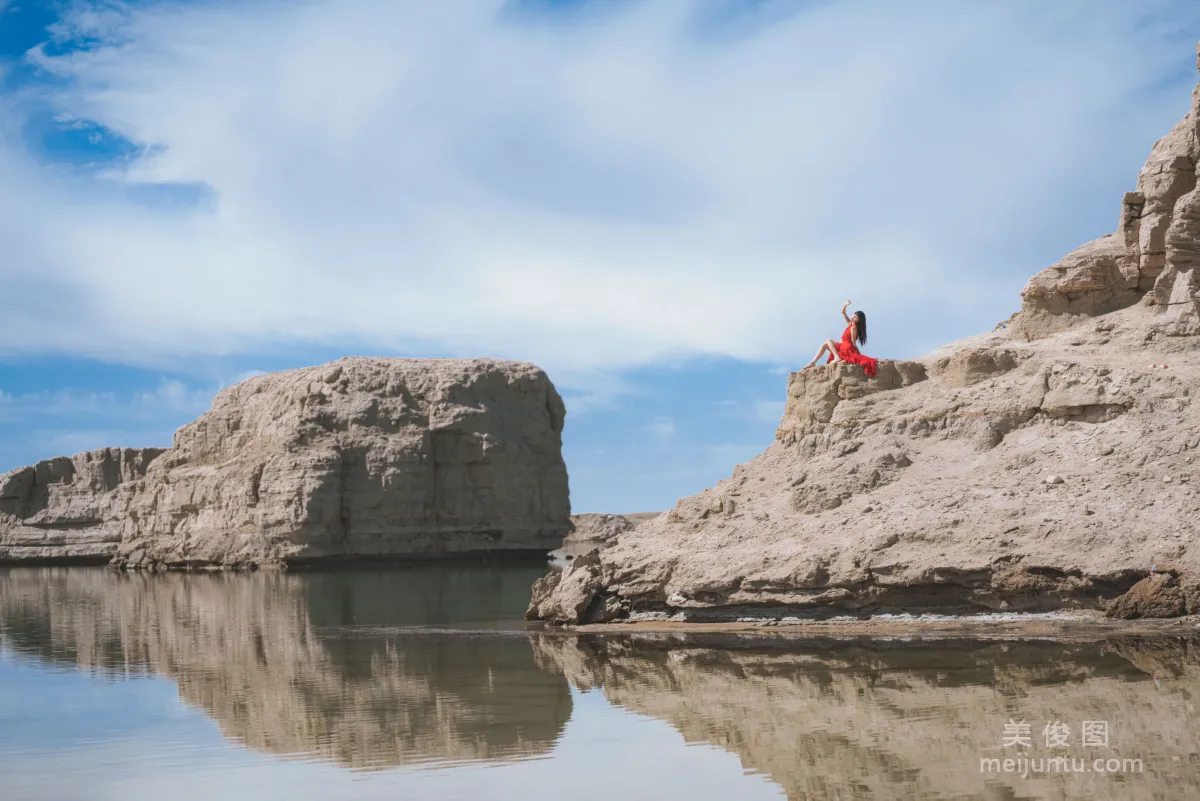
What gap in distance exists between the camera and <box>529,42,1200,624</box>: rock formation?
15344 mm

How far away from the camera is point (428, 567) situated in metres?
47.5

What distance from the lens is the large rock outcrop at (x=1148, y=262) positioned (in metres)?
17.5

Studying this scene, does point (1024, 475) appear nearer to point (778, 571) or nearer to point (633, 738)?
point (778, 571)

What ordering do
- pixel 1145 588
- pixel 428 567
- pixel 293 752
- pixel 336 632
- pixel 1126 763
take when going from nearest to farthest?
1. pixel 1126 763
2. pixel 293 752
3. pixel 1145 588
4. pixel 336 632
5. pixel 428 567

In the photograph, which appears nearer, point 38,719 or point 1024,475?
point 38,719

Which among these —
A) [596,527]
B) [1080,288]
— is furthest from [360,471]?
[1080,288]

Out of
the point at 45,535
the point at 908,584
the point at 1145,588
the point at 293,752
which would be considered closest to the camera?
the point at 293,752

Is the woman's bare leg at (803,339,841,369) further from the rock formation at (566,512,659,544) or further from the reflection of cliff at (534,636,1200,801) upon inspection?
the rock formation at (566,512,659,544)

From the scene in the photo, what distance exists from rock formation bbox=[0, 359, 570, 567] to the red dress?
105 ft

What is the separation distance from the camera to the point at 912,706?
1151 cm

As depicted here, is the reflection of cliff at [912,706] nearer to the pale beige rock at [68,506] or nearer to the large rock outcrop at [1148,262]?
the large rock outcrop at [1148,262]

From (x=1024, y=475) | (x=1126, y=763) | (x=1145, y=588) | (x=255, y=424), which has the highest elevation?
(x=255, y=424)

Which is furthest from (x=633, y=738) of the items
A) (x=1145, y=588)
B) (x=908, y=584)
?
(x=1145, y=588)

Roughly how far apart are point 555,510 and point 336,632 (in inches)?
1313
